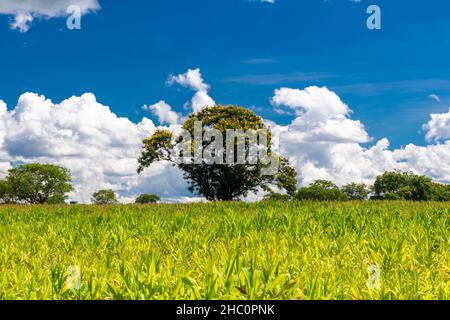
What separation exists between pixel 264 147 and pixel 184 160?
909 centimetres

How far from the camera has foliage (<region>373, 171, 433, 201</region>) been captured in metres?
91.6

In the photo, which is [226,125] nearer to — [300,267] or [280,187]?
[280,187]

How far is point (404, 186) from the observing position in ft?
325

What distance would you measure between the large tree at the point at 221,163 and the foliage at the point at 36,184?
49.0m

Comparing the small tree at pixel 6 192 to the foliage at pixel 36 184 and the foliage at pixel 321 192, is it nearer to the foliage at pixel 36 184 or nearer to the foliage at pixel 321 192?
the foliage at pixel 36 184

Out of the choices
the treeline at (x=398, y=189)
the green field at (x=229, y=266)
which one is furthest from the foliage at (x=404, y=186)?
the green field at (x=229, y=266)

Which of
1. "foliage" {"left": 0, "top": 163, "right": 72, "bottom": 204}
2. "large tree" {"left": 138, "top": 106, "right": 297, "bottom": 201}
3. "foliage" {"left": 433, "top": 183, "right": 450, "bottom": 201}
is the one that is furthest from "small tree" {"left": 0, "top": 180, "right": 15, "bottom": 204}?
"foliage" {"left": 433, "top": 183, "right": 450, "bottom": 201}

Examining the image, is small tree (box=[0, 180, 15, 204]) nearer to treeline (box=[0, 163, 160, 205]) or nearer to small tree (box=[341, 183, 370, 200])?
treeline (box=[0, 163, 160, 205])

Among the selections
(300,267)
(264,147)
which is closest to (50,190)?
(264,147)

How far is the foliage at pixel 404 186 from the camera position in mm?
91625

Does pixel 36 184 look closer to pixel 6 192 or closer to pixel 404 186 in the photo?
pixel 6 192

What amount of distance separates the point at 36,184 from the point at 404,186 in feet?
249

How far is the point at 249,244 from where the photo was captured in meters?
9.09

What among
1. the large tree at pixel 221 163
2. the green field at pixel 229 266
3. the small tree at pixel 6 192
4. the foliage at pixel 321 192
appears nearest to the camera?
the green field at pixel 229 266
